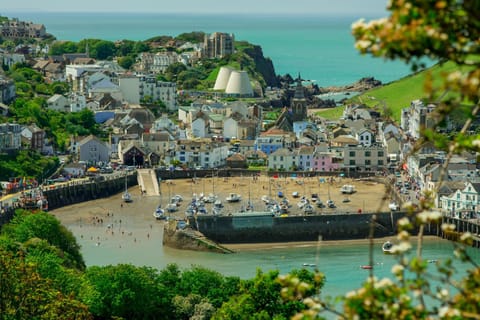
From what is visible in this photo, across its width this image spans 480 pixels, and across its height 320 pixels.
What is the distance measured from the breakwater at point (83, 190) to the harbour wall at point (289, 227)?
18.8ft

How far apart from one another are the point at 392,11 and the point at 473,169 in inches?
1259

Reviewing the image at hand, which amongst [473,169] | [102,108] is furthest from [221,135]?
[473,169]

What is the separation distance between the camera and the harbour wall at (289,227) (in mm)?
29750

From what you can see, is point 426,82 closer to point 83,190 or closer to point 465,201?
point 465,201

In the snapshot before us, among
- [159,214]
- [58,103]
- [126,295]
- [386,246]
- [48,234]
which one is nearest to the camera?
[126,295]

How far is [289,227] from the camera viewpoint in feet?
98.3

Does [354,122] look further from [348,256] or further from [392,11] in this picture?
[392,11]

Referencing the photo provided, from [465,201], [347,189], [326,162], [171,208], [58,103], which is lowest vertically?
[171,208]

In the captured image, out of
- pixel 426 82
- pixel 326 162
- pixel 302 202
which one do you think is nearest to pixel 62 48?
pixel 326 162

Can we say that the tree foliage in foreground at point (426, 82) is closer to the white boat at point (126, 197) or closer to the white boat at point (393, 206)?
the white boat at point (393, 206)

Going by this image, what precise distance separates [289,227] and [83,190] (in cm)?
803

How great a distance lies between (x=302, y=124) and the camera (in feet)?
155

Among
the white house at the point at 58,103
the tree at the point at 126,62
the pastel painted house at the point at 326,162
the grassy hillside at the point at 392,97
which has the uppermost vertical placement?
the tree at the point at 126,62

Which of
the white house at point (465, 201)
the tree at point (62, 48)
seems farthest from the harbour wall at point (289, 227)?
the tree at point (62, 48)
